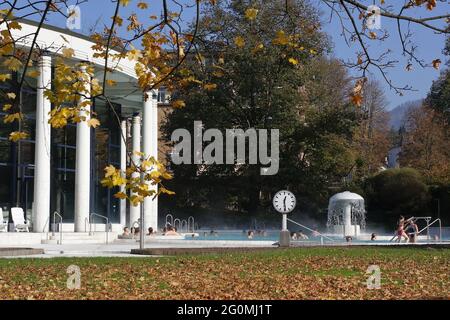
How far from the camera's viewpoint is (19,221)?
104 ft

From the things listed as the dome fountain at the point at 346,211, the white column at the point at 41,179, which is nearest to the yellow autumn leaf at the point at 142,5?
the white column at the point at 41,179

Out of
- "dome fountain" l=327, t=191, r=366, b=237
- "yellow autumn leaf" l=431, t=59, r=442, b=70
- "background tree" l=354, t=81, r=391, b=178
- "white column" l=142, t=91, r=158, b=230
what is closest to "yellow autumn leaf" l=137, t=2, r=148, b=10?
"yellow autumn leaf" l=431, t=59, r=442, b=70

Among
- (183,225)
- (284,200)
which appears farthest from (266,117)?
(284,200)

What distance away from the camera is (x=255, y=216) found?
49094 mm

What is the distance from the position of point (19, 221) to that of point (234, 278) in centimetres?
2065

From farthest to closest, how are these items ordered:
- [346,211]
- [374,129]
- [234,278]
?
[374,129], [346,211], [234,278]

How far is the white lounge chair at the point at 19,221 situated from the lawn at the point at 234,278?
1387cm

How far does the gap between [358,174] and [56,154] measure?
22359mm

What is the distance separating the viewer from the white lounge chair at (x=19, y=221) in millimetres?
31156

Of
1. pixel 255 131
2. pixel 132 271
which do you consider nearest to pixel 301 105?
pixel 255 131

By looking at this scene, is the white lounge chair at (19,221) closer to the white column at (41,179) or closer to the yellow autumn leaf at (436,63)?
the white column at (41,179)

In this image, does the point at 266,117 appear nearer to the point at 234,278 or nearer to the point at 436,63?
the point at 234,278

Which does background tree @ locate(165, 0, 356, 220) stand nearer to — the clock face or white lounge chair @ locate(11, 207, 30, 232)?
white lounge chair @ locate(11, 207, 30, 232)
